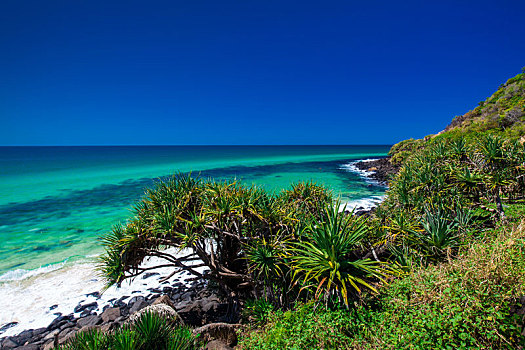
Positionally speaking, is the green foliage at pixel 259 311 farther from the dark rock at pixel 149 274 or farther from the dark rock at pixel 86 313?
the dark rock at pixel 149 274

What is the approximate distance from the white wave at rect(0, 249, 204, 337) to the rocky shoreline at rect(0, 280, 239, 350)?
1.23ft

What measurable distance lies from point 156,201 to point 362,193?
25176 mm

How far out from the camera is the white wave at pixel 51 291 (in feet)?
31.0

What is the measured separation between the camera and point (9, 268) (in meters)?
13.0

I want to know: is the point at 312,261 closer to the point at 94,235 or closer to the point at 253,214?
the point at 253,214

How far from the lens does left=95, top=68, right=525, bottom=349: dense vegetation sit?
14.1ft

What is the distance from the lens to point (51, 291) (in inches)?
434

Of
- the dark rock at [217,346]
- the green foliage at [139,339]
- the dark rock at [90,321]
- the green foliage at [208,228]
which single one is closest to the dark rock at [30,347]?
the dark rock at [90,321]

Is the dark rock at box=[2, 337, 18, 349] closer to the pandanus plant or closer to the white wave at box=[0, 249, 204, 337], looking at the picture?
the white wave at box=[0, 249, 204, 337]

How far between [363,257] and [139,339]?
5603mm

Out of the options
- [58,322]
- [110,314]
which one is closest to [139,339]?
[110,314]

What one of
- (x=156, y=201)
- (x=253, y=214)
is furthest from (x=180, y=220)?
(x=253, y=214)

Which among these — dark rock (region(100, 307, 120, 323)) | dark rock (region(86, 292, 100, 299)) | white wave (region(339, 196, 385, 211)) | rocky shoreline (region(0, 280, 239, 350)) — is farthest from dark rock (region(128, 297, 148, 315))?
white wave (region(339, 196, 385, 211))

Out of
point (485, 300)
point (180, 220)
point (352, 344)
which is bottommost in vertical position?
point (352, 344)
